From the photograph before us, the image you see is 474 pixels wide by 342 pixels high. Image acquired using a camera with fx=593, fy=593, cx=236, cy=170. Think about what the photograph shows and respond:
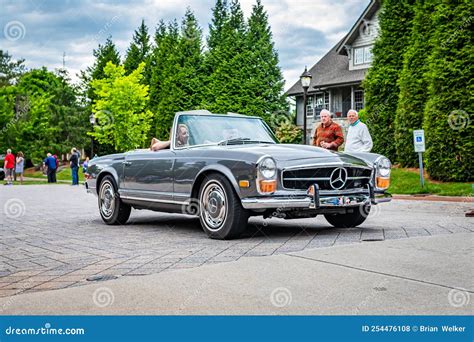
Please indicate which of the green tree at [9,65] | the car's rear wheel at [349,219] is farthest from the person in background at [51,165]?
the green tree at [9,65]

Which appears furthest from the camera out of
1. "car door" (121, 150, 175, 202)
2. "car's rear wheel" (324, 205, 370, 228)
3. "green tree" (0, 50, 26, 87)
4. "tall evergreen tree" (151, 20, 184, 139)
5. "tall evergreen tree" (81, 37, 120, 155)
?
"green tree" (0, 50, 26, 87)

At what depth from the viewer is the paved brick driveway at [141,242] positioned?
5180 mm

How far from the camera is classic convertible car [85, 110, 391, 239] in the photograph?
687cm

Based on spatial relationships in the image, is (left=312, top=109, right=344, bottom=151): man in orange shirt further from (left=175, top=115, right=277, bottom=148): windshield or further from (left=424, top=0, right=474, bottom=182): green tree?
(left=424, top=0, right=474, bottom=182): green tree

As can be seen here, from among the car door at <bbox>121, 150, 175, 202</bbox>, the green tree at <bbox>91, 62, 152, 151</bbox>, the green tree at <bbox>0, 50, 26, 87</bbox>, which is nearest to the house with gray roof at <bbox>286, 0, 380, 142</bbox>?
the green tree at <bbox>91, 62, 152, 151</bbox>

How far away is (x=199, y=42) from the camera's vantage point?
54625 millimetres

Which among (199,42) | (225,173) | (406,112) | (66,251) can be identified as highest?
(199,42)

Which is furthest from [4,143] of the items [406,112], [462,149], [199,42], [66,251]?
[66,251]

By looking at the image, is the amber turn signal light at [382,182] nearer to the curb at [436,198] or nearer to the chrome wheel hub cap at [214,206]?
the chrome wheel hub cap at [214,206]

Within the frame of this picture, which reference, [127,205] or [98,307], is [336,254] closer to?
[98,307]

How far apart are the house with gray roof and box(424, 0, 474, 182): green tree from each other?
19064 millimetres

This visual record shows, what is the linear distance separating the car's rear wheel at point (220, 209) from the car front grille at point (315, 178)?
0.63 meters
